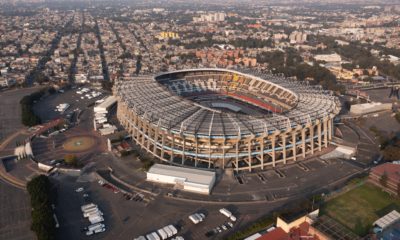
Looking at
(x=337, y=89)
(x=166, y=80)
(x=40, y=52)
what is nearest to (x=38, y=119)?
(x=166, y=80)

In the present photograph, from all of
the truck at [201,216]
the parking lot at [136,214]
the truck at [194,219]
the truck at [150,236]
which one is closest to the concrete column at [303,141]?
the parking lot at [136,214]

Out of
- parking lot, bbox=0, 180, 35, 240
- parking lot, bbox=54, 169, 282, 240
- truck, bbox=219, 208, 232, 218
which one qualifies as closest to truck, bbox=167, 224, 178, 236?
parking lot, bbox=54, 169, 282, 240

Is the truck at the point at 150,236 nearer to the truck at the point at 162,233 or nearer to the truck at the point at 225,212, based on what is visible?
the truck at the point at 162,233

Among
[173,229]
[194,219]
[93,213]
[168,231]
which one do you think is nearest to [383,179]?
[194,219]

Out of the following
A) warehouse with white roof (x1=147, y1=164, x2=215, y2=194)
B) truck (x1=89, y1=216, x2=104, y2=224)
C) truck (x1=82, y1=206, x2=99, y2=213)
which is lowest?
truck (x1=89, y1=216, x2=104, y2=224)

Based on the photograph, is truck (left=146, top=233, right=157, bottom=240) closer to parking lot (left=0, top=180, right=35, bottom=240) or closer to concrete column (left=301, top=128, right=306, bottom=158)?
parking lot (left=0, top=180, right=35, bottom=240)

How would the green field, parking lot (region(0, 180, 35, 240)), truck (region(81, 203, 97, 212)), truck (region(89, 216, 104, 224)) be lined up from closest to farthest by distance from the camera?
parking lot (region(0, 180, 35, 240))
truck (region(89, 216, 104, 224))
the green field
truck (region(81, 203, 97, 212))

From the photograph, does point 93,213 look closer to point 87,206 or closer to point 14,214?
point 87,206
